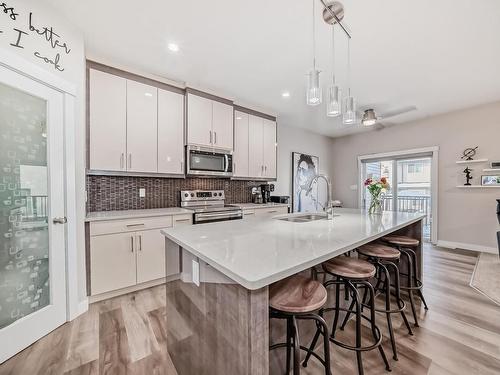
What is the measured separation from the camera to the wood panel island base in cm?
80

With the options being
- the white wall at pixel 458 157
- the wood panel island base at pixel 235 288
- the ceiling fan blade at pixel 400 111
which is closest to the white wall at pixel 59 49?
the wood panel island base at pixel 235 288

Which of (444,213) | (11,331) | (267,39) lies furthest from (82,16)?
(444,213)

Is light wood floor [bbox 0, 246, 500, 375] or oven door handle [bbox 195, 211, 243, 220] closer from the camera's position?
light wood floor [bbox 0, 246, 500, 375]

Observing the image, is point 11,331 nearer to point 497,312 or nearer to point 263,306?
point 263,306

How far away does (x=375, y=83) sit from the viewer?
308 cm

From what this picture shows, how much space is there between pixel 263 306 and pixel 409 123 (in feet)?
18.4

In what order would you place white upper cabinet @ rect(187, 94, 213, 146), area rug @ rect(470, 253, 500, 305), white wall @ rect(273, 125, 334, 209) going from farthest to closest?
white wall @ rect(273, 125, 334, 209)
white upper cabinet @ rect(187, 94, 213, 146)
area rug @ rect(470, 253, 500, 305)

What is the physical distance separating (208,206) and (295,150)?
9.27 ft

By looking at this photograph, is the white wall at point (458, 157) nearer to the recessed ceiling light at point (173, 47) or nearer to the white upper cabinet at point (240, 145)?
the white upper cabinet at point (240, 145)

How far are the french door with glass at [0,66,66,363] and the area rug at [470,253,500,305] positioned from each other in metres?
4.19

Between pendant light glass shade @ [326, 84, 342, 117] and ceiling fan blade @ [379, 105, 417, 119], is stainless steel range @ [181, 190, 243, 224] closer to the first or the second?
pendant light glass shade @ [326, 84, 342, 117]

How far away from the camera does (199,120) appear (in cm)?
319

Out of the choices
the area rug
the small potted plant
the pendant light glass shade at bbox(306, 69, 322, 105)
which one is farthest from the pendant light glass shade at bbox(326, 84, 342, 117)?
the area rug

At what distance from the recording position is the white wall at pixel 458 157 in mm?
3811
